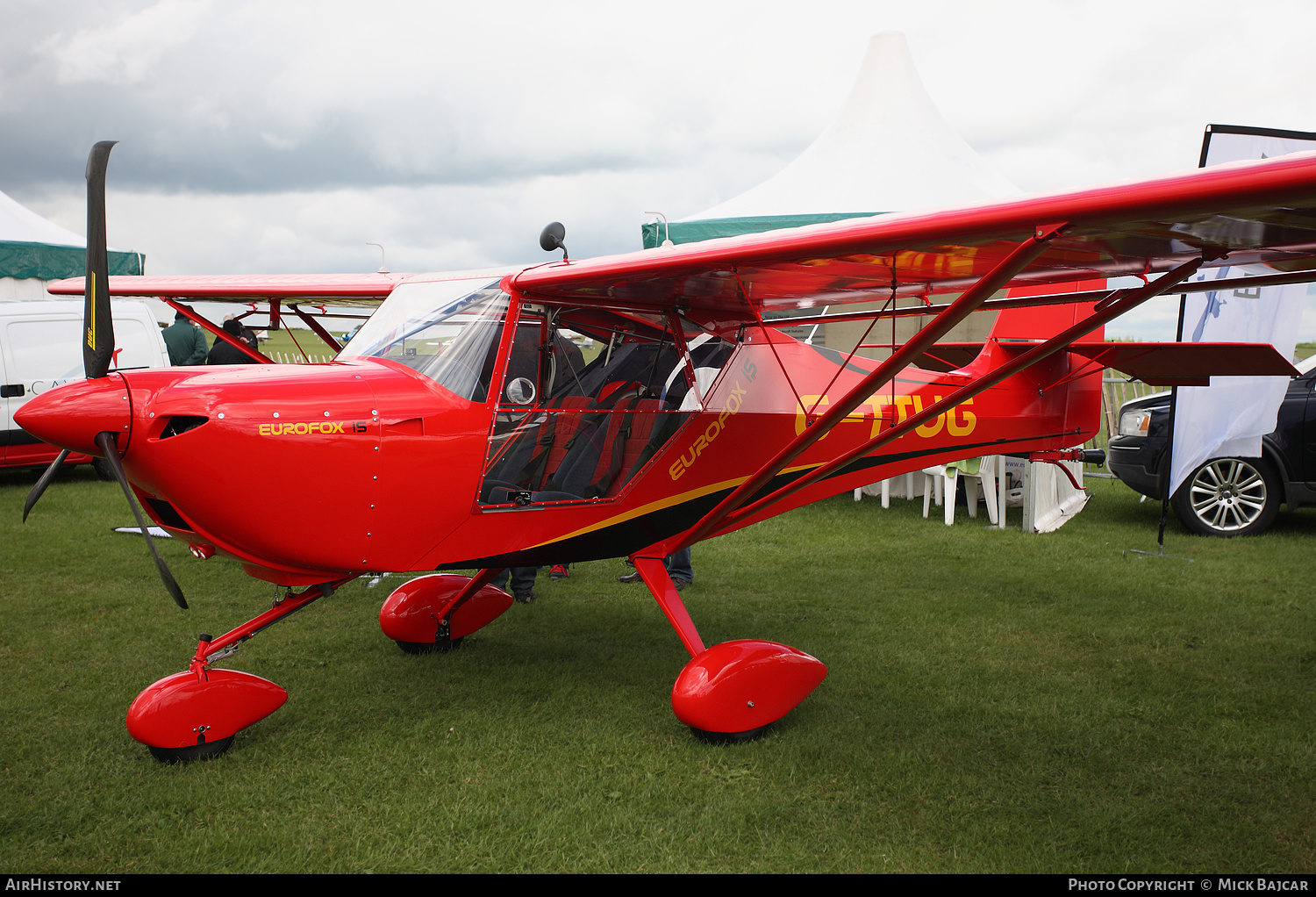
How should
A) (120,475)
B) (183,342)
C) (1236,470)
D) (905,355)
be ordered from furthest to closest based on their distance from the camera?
1. (183,342)
2. (1236,470)
3. (905,355)
4. (120,475)

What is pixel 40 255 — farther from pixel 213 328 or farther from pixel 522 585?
pixel 522 585

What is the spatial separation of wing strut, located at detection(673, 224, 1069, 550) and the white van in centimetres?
979

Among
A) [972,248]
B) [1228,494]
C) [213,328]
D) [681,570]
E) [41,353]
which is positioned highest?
[972,248]

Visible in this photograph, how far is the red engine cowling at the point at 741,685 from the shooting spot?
378 centimetres

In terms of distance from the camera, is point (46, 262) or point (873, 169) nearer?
point (873, 169)

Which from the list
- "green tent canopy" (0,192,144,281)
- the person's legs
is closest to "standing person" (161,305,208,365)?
"green tent canopy" (0,192,144,281)

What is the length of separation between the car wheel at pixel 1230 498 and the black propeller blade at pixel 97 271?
893 cm

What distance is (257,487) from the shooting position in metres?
3.33

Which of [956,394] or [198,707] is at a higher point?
[956,394]

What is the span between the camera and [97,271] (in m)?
3.21

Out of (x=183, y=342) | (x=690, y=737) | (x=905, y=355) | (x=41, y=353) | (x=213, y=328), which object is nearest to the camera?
(x=905, y=355)

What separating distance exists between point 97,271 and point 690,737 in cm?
316

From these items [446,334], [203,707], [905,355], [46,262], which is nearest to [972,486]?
[905,355]
